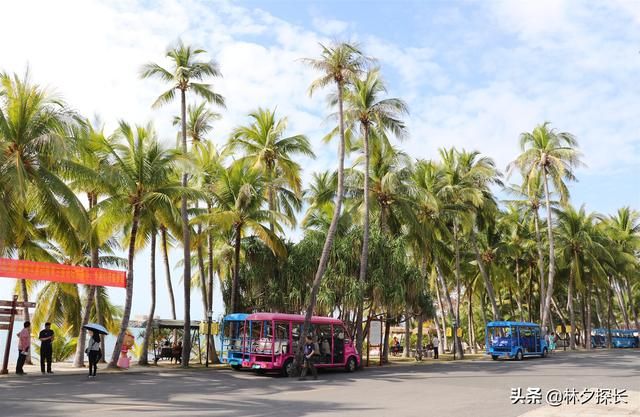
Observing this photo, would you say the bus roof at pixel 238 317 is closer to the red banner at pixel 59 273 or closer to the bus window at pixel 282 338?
the bus window at pixel 282 338

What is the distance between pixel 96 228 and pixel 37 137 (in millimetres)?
5024

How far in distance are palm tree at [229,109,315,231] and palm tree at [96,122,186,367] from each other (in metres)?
7.13

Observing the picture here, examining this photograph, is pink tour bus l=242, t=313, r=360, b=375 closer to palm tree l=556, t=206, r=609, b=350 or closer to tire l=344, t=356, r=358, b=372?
tire l=344, t=356, r=358, b=372

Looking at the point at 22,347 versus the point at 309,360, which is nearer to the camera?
the point at 22,347

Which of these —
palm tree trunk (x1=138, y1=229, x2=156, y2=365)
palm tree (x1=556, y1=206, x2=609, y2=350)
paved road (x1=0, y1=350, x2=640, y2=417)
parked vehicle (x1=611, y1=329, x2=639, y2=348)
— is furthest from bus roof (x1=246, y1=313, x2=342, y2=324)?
parked vehicle (x1=611, y1=329, x2=639, y2=348)

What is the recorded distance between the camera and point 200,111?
32.2 meters

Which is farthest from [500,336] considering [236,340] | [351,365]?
[236,340]

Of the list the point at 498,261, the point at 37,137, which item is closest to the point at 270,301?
the point at 37,137

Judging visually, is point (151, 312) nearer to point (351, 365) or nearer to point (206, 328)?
point (206, 328)

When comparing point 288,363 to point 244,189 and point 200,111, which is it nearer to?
point 244,189

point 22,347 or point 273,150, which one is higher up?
point 273,150

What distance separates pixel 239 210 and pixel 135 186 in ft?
16.1

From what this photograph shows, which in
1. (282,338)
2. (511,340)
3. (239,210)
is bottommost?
(511,340)

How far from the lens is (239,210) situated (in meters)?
26.2
